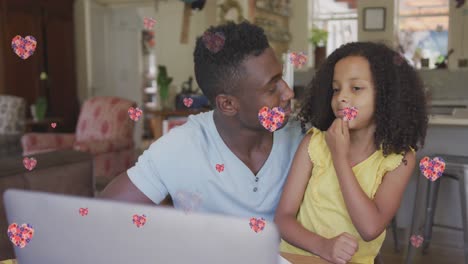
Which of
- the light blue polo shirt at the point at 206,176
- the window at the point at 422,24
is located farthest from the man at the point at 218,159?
the window at the point at 422,24

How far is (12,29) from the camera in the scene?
5.89 meters

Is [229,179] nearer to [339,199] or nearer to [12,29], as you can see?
[339,199]

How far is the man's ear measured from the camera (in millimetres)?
1089

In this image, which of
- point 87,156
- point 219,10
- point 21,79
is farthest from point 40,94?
point 87,156

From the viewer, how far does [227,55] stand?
41.9 inches

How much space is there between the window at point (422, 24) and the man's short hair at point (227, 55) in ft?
19.3

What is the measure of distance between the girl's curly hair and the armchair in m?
3.18

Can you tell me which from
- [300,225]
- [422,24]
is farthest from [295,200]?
[422,24]

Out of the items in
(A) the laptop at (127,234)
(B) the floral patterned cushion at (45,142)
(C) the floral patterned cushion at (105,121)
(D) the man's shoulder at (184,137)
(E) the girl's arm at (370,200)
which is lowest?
(B) the floral patterned cushion at (45,142)
